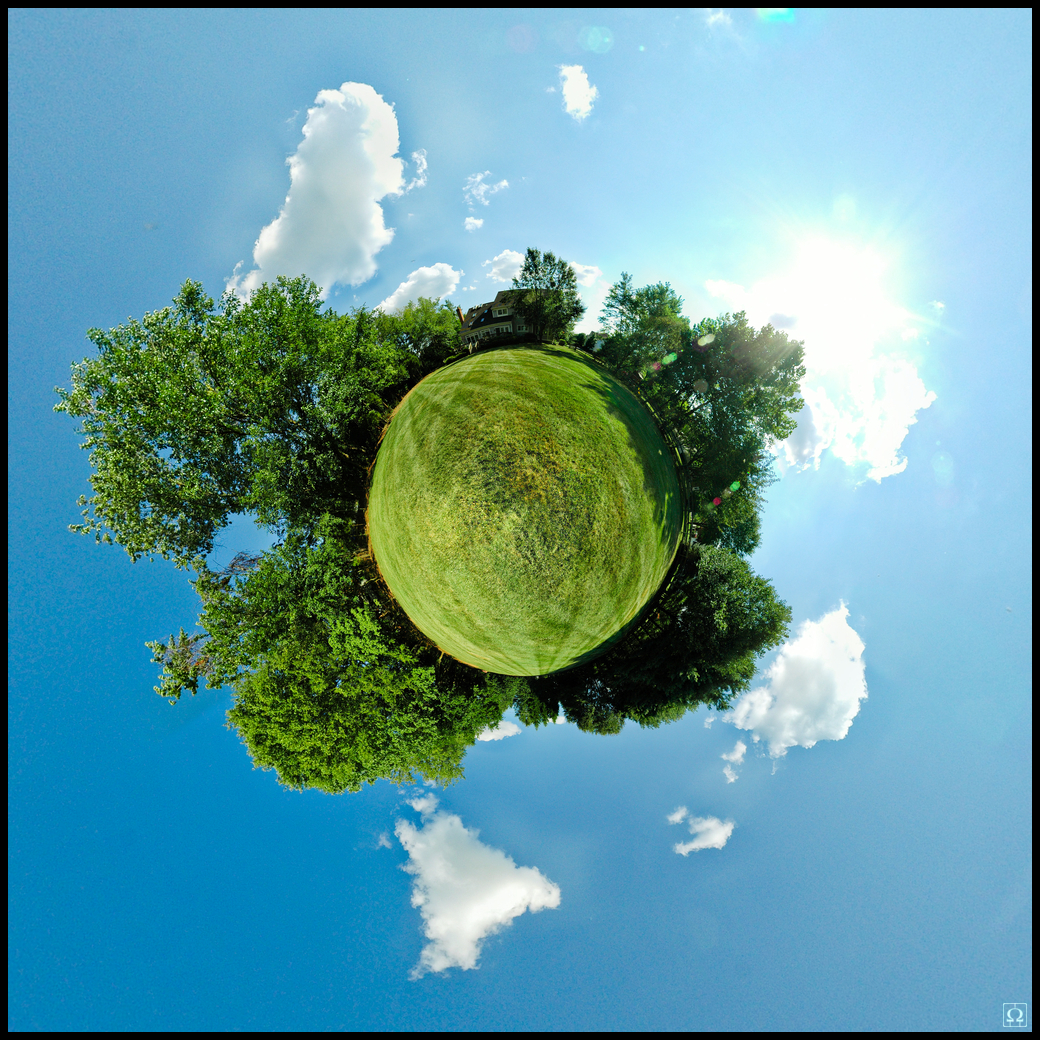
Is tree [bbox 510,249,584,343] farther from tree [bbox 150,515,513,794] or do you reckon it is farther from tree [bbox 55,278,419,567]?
tree [bbox 150,515,513,794]

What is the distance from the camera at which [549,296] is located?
18.0m

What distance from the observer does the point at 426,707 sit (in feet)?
48.4

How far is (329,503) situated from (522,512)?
949 cm

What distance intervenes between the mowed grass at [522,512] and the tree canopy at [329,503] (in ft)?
5.84

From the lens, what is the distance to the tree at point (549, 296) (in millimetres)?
17641

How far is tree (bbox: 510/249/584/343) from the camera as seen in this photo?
1764cm

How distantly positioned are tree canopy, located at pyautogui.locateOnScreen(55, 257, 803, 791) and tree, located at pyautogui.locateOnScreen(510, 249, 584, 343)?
295 cm

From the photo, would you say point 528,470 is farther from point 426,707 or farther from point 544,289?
point 544,289

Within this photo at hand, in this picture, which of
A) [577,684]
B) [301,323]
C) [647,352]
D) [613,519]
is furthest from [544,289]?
[577,684]

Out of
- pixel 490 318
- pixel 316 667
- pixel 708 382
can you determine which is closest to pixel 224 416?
pixel 316 667

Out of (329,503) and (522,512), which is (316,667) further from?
(522,512)

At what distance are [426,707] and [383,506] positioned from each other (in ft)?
27.4

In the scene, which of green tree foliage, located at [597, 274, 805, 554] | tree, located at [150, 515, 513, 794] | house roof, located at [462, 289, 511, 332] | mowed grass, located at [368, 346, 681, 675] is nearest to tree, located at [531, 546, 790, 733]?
mowed grass, located at [368, 346, 681, 675]

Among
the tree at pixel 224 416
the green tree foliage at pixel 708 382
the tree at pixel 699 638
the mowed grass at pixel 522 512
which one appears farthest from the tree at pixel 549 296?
the tree at pixel 699 638
